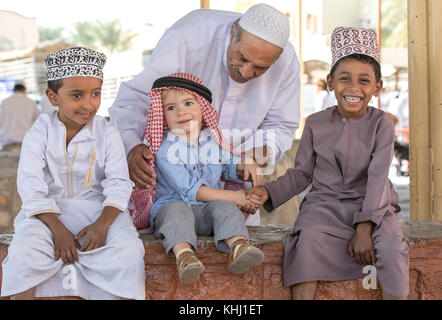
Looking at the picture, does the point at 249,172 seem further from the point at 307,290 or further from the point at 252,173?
the point at 307,290

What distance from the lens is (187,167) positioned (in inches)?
115

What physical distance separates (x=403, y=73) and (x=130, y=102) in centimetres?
1446

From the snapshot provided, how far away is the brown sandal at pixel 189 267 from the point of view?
2332 mm

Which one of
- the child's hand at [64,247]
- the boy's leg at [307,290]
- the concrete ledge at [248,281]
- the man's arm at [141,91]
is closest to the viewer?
the child's hand at [64,247]

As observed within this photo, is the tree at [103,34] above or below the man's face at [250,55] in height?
above

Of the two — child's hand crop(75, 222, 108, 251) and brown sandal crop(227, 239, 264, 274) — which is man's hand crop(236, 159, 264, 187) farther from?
child's hand crop(75, 222, 108, 251)

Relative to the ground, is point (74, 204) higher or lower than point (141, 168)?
lower

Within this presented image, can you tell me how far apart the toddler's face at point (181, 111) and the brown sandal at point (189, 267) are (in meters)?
0.75

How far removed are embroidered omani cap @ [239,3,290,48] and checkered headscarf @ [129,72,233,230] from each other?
1.32ft

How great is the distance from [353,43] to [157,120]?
41.0 inches

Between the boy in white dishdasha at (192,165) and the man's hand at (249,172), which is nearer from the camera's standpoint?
the boy in white dishdasha at (192,165)

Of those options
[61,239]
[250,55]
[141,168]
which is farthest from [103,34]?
[61,239]

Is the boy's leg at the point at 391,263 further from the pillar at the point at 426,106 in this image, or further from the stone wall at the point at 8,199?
the stone wall at the point at 8,199

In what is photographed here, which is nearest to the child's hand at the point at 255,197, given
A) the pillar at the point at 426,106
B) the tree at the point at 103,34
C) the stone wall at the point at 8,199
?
the pillar at the point at 426,106
